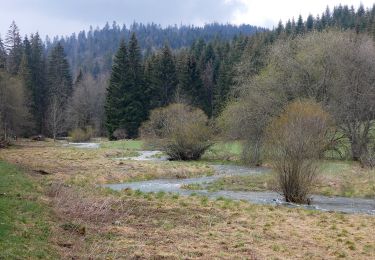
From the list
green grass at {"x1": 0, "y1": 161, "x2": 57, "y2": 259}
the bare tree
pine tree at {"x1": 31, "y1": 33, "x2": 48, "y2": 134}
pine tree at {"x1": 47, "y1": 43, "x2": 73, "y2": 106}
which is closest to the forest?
green grass at {"x1": 0, "y1": 161, "x2": 57, "y2": 259}

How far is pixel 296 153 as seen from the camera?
20.3 m

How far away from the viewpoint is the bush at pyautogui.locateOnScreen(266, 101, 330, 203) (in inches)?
803

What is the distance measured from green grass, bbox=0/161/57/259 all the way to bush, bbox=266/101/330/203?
34.9 feet

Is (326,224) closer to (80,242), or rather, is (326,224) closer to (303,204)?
(303,204)

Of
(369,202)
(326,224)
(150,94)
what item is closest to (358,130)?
(369,202)

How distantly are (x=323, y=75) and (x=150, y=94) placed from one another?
4118cm

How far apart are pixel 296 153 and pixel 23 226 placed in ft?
42.2

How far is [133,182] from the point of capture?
28453mm

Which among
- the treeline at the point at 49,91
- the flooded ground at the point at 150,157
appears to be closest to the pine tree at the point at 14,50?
the treeline at the point at 49,91

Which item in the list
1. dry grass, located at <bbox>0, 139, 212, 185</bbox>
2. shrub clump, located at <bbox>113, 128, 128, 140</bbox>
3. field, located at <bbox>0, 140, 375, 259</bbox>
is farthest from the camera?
shrub clump, located at <bbox>113, 128, 128, 140</bbox>

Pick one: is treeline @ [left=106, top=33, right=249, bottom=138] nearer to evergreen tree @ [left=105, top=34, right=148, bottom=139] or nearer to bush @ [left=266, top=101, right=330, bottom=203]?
evergreen tree @ [left=105, top=34, right=148, bottom=139]

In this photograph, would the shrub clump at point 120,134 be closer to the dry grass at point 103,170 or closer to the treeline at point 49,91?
the treeline at point 49,91

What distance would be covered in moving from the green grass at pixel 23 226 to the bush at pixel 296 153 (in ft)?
34.9

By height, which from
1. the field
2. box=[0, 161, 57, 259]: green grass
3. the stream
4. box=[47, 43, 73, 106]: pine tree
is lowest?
the stream
